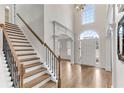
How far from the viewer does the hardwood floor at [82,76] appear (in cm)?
304

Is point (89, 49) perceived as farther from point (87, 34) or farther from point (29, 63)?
point (29, 63)

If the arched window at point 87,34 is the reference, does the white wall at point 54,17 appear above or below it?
above

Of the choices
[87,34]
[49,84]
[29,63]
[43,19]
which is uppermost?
[43,19]

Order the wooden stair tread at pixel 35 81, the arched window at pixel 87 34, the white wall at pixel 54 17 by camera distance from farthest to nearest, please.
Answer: the arched window at pixel 87 34 → the white wall at pixel 54 17 → the wooden stair tread at pixel 35 81

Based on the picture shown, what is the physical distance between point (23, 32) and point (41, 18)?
0.42m

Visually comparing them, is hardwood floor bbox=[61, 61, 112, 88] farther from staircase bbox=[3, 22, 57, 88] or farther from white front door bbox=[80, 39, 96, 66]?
staircase bbox=[3, 22, 57, 88]

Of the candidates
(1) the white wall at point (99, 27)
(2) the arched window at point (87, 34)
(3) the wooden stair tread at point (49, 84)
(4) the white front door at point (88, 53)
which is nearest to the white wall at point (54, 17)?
(1) the white wall at point (99, 27)

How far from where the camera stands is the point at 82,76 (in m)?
3.38

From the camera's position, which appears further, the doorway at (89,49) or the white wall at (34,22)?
the doorway at (89,49)

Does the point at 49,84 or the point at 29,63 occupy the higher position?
the point at 29,63

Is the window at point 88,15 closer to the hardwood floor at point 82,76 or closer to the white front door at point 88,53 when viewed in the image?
the white front door at point 88,53

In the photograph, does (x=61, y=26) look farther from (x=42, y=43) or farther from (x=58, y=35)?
(x=42, y=43)

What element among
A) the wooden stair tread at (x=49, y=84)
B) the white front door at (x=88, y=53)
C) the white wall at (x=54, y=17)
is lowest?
the wooden stair tread at (x=49, y=84)

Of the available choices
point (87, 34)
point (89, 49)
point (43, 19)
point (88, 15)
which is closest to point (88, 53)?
point (89, 49)
